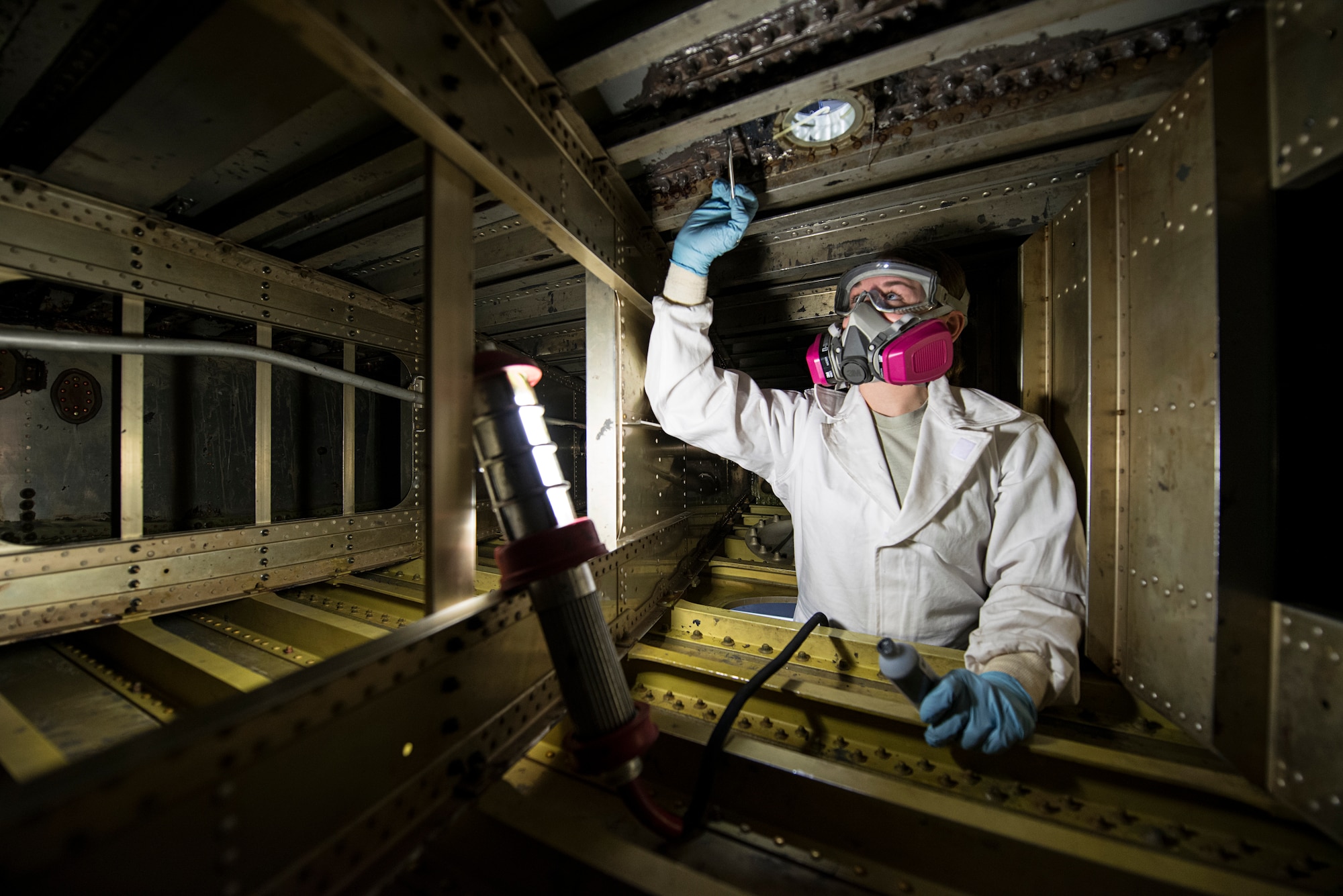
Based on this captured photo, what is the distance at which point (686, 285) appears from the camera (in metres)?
2.26

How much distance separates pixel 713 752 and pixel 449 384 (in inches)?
51.0

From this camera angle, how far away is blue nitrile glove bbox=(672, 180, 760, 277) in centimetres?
211

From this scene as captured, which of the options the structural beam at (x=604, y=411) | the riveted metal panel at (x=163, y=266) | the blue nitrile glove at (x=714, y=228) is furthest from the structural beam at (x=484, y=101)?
the riveted metal panel at (x=163, y=266)

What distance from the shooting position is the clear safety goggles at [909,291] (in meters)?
2.10

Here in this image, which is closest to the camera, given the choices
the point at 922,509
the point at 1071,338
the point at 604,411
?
the point at 922,509

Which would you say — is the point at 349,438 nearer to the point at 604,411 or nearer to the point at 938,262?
the point at 604,411

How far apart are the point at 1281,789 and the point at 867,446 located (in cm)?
151

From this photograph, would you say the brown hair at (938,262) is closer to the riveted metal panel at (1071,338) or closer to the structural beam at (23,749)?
the riveted metal panel at (1071,338)

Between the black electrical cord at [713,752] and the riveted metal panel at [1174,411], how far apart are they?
1.25 metres

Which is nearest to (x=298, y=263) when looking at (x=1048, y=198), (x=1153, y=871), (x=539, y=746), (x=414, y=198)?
(x=414, y=198)

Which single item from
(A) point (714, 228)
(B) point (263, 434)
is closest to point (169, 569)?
(B) point (263, 434)

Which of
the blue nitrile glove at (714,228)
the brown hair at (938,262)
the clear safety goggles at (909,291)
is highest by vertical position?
the blue nitrile glove at (714,228)

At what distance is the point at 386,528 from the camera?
354cm

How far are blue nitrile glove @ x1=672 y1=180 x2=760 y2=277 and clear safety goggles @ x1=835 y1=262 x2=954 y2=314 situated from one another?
2.09ft
